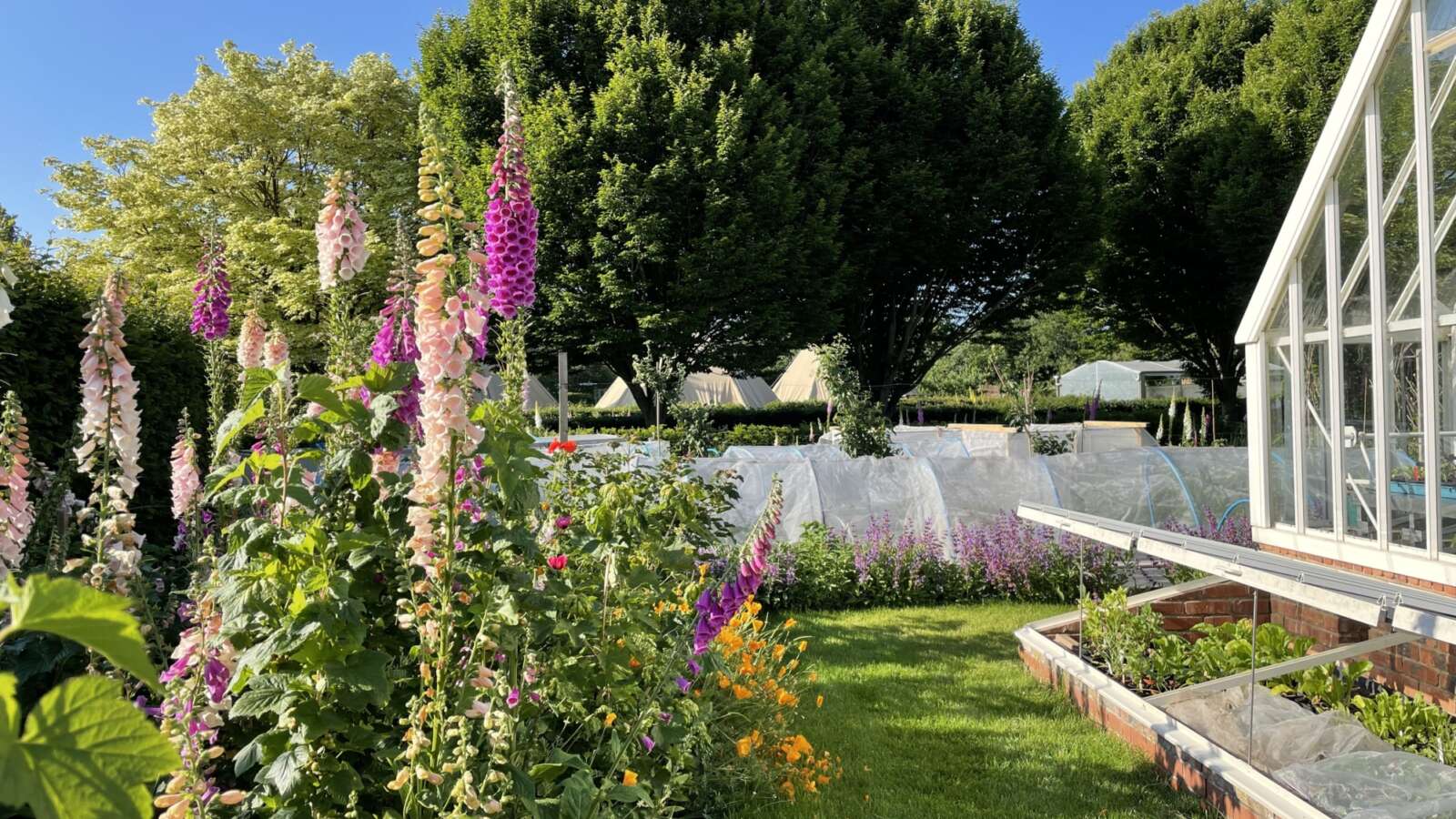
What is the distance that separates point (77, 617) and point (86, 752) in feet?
0.32

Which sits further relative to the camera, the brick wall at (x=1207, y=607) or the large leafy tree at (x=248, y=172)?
the large leafy tree at (x=248, y=172)

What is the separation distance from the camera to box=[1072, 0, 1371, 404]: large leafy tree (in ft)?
60.3

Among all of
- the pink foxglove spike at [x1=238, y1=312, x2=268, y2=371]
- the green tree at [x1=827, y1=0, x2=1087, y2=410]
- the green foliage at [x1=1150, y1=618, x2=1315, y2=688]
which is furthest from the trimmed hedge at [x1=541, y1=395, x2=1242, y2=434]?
the pink foxglove spike at [x1=238, y1=312, x2=268, y2=371]

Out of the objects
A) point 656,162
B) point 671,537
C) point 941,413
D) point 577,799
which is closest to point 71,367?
point 671,537

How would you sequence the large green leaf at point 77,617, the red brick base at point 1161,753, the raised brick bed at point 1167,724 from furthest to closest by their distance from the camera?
the red brick base at point 1161,753
the raised brick bed at point 1167,724
the large green leaf at point 77,617

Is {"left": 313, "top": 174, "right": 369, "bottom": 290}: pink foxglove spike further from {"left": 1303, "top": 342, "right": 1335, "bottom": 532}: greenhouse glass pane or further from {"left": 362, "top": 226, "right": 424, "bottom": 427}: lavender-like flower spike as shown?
{"left": 1303, "top": 342, "right": 1335, "bottom": 532}: greenhouse glass pane

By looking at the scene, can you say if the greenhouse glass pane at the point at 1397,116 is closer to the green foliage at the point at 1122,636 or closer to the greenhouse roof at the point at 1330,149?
the greenhouse roof at the point at 1330,149

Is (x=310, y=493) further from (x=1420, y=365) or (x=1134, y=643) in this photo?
(x=1420, y=365)

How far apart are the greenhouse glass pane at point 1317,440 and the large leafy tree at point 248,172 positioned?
1707 cm

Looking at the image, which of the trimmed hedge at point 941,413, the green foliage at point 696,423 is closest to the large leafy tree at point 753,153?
the green foliage at point 696,423

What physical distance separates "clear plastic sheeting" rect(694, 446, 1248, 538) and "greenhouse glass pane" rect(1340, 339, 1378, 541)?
3.52 m

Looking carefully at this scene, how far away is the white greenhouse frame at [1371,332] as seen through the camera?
4.49m

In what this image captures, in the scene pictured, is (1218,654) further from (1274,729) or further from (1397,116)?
(1397,116)

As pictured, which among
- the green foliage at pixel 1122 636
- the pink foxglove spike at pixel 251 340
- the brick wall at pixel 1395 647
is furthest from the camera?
the green foliage at pixel 1122 636
